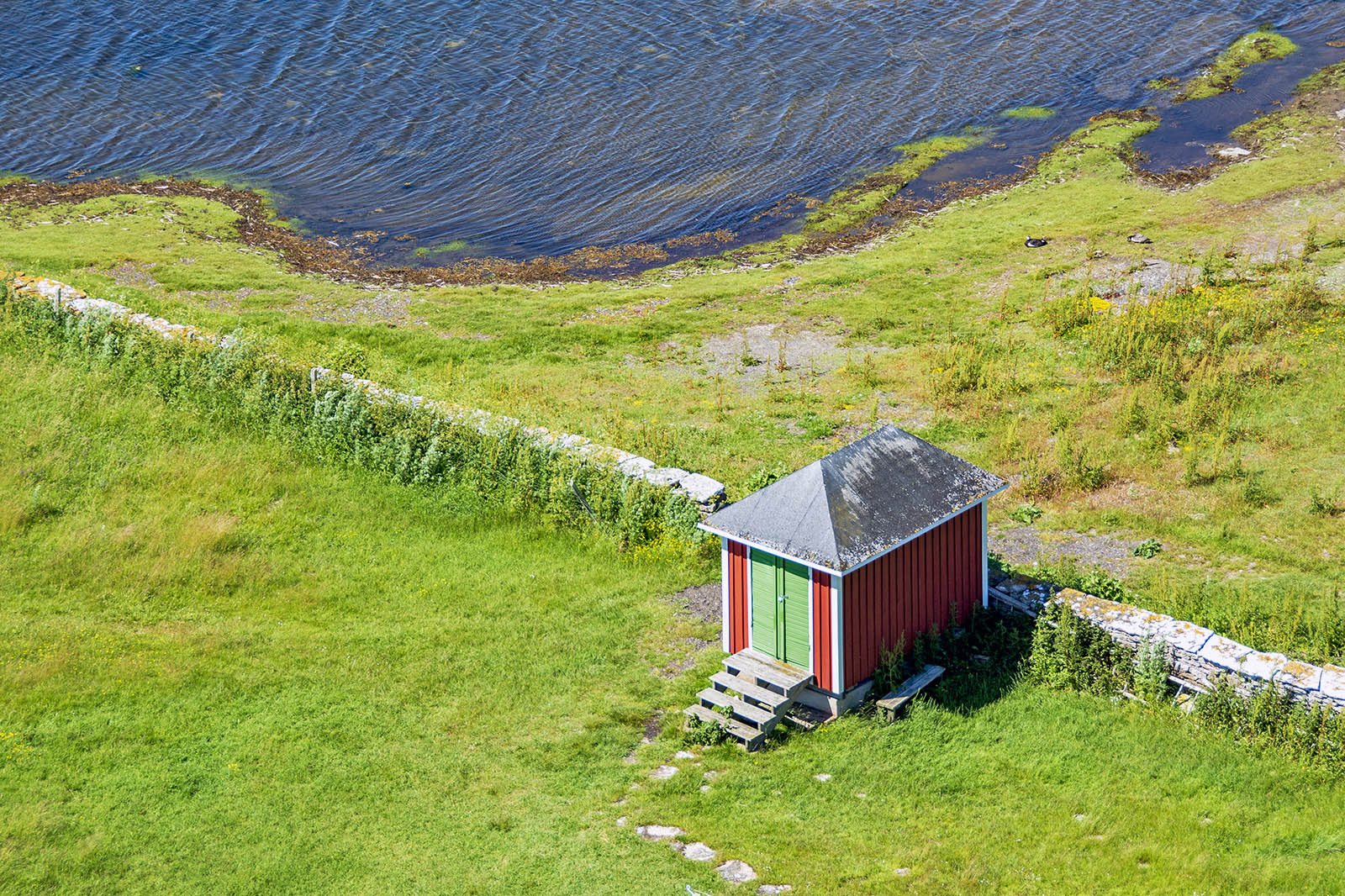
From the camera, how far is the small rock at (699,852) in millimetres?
11820

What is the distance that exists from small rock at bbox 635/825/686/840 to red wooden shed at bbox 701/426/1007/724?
7.17 feet

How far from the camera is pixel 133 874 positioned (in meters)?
11.9

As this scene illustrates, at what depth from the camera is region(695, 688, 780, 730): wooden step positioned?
1395 cm

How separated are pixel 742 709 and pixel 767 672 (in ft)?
2.17

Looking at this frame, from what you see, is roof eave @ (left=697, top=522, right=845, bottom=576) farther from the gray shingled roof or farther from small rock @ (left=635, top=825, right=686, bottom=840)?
small rock @ (left=635, top=825, right=686, bottom=840)

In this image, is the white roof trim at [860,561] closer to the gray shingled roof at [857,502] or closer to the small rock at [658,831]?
the gray shingled roof at [857,502]

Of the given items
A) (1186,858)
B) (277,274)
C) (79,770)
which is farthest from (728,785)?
(277,274)

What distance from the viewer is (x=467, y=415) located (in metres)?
20.8

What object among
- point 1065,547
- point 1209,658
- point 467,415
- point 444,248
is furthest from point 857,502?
point 444,248

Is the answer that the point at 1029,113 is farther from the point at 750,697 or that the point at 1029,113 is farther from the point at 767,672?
the point at 750,697

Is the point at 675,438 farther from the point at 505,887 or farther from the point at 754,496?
the point at 505,887

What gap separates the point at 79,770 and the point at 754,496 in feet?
28.2

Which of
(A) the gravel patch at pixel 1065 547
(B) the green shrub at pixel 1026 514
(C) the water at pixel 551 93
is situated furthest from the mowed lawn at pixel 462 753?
(C) the water at pixel 551 93

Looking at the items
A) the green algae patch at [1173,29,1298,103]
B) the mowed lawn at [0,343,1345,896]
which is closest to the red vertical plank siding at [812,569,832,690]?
the mowed lawn at [0,343,1345,896]
